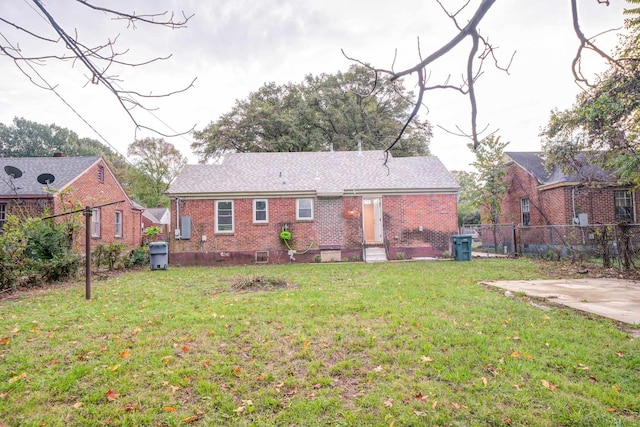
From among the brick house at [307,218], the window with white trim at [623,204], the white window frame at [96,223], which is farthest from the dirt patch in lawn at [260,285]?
the window with white trim at [623,204]

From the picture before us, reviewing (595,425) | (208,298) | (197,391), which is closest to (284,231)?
(208,298)

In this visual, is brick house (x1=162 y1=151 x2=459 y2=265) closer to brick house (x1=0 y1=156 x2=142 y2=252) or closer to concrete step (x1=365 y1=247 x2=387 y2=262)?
concrete step (x1=365 y1=247 x2=387 y2=262)

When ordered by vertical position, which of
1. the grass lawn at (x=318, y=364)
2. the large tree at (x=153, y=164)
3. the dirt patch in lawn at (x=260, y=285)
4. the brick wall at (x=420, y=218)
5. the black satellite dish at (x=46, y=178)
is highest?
the large tree at (x=153, y=164)

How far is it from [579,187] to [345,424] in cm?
1726

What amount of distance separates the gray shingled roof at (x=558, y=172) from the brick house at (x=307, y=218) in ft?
16.1

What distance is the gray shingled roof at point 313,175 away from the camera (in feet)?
49.5

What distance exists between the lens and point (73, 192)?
53.8 ft

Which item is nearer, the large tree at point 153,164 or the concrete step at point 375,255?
the concrete step at point 375,255

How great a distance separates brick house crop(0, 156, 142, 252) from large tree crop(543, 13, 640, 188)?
17437 mm

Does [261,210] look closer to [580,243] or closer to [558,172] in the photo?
[580,243]

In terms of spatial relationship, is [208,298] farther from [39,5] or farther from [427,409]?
[39,5]

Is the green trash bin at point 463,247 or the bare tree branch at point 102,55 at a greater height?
the bare tree branch at point 102,55

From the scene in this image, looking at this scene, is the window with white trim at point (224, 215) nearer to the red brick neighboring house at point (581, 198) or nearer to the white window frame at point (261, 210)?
the white window frame at point (261, 210)

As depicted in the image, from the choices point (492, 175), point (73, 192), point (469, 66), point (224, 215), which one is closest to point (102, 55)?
point (469, 66)
